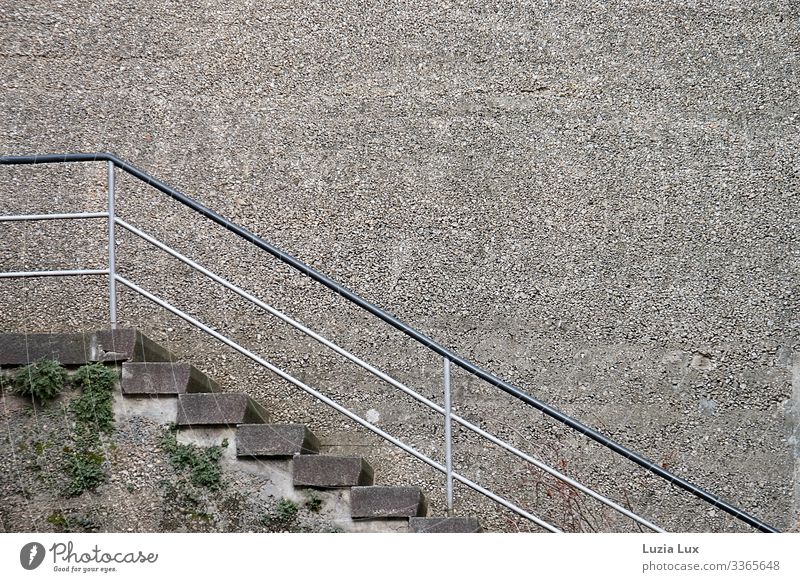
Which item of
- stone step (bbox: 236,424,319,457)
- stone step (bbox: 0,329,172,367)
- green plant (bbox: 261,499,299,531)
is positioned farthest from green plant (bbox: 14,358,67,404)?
green plant (bbox: 261,499,299,531)

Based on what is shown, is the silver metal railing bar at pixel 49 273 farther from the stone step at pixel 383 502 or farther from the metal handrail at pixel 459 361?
the stone step at pixel 383 502

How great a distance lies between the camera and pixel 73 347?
3.90 metres

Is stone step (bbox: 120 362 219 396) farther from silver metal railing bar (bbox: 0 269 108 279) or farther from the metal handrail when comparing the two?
silver metal railing bar (bbox: 0 269 108 279)

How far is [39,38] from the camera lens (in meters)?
5.48

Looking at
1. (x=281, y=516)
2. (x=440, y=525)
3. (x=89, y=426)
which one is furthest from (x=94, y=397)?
(x=440, y=525)

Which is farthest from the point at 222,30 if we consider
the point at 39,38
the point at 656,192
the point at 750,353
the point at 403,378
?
the point at 750,353

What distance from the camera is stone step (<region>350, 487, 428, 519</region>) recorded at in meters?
3.77

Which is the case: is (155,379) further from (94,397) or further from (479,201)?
(479,201)

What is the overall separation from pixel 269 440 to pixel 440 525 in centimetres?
82

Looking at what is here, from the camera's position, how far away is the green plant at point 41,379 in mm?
3836

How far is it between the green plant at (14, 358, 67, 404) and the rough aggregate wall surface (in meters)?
1.29

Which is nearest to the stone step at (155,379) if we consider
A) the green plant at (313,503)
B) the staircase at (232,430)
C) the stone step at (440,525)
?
the staircase at (232,430)

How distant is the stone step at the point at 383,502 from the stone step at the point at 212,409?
2.00 feet
